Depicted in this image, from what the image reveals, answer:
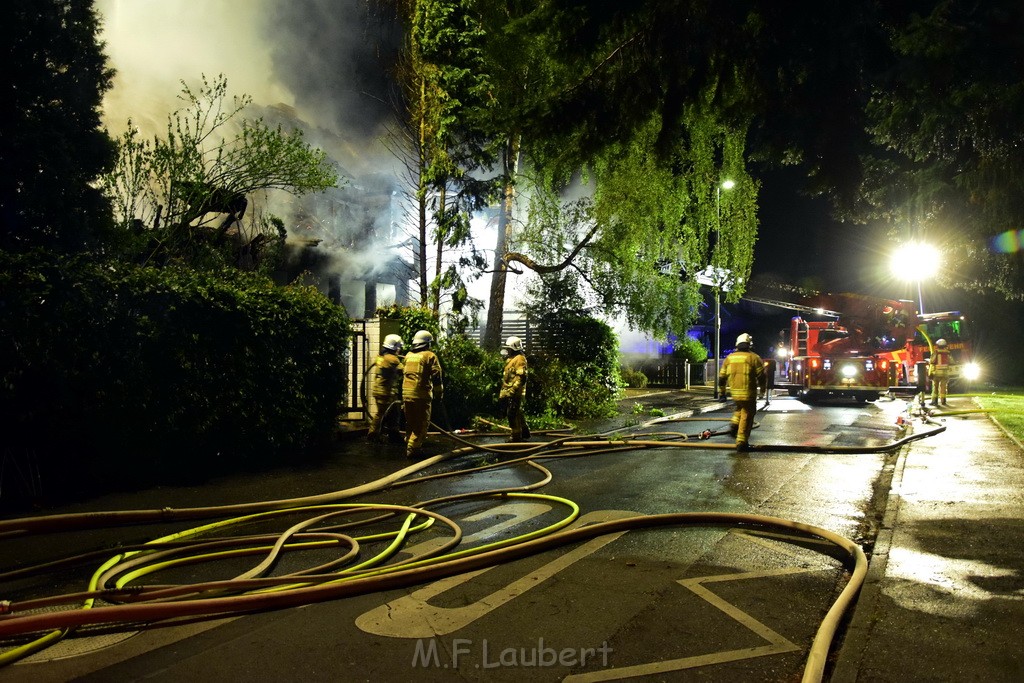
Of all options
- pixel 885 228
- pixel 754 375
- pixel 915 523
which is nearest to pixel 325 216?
pixel 754 375

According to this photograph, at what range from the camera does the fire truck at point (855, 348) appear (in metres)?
20.5

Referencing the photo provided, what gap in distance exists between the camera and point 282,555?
5.26 meters

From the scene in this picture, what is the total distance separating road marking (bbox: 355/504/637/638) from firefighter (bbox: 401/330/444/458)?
16.4 ft

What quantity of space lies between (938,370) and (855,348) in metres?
2.84

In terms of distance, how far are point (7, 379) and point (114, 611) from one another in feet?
12.9

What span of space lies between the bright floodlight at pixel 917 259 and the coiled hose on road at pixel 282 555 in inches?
817

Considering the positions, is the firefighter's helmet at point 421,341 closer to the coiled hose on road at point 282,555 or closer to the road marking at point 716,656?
the coiled hose on road at point 282,555

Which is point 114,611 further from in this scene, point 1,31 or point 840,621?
point 1,31

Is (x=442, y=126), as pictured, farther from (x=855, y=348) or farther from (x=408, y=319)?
(x=855, y=348)

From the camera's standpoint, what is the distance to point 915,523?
6.16 m

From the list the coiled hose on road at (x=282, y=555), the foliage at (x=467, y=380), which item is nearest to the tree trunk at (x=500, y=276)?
the foliage at (x=467, y=380)

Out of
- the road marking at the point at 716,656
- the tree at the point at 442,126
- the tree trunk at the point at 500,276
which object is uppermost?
the tree at the point at 442,126

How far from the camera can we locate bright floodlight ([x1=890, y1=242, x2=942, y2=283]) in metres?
23.3

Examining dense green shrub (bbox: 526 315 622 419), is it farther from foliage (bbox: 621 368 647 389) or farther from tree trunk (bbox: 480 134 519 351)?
foliage (bbox: 621 368 647 389)
